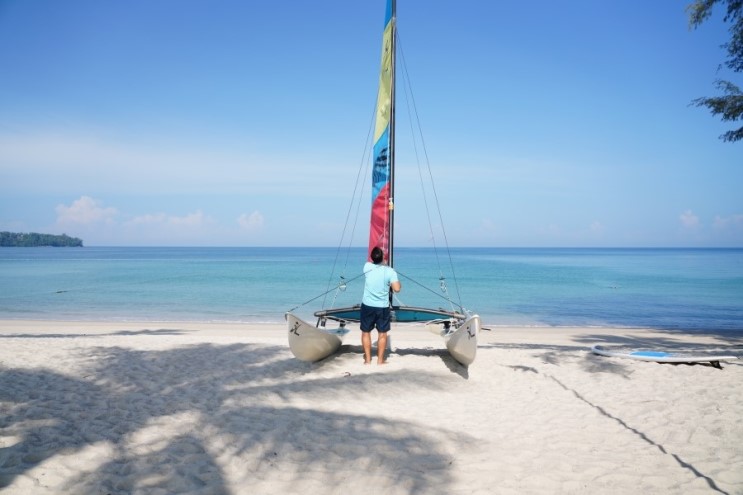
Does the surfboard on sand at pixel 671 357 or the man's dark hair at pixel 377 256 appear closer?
the man's dark hair at pixel 377 256

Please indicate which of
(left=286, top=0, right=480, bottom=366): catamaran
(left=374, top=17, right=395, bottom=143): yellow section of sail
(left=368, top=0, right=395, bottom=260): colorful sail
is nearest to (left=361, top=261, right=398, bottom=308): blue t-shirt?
(left=286, top=0, right=480, bottom=366): catamaran

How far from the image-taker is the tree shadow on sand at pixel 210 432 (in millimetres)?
3617

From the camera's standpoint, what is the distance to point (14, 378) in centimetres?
629

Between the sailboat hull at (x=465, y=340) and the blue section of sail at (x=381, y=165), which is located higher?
the blue section of sail at (x=381, y=165)

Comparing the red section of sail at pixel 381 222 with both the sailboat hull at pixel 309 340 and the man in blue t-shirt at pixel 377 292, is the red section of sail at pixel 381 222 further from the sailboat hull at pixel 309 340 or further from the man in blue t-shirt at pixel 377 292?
the sailboat hull at pixel 309 340

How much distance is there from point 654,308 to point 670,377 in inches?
699

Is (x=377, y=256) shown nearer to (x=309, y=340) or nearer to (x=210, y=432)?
(x=309, y=340)

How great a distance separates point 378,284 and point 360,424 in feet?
8.10

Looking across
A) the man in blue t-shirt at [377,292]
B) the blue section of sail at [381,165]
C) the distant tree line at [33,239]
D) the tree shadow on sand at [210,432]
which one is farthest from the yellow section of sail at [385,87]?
the distant tree line at [33,239]

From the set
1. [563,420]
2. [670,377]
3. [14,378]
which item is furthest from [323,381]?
[670,377]

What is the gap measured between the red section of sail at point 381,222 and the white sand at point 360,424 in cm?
215

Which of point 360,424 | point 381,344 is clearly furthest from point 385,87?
point 360,424

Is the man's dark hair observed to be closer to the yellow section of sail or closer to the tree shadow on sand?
the tree shadow on sand

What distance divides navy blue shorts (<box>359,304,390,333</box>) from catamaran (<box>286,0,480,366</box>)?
2.43ft
